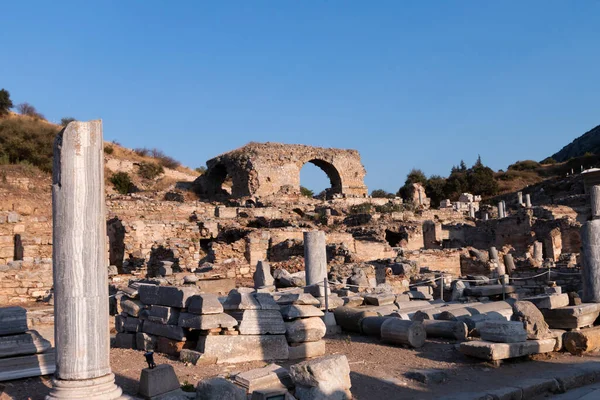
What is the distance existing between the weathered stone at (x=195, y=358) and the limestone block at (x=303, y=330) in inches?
48.1

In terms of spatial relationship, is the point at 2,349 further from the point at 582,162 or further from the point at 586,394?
the point at 582,162

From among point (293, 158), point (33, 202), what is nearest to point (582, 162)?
point (293, 158)

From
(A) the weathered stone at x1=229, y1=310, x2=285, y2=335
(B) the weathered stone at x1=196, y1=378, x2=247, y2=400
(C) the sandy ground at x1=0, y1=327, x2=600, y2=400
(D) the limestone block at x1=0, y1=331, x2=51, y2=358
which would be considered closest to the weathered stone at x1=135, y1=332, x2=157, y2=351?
(C) the sandy ground at x1=0, y1=327, x2=600, y2=400

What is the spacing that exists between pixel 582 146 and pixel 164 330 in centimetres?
8749

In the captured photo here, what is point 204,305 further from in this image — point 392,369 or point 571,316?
point 571,316

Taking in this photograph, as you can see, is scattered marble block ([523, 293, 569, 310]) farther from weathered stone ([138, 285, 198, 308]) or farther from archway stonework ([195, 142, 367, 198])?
archway stonework ([195, 142, 367, 198])

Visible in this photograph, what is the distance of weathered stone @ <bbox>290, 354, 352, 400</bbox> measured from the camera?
5.56 m

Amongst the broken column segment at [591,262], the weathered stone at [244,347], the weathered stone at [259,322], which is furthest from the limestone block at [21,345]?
the broken column segment at [591,262]

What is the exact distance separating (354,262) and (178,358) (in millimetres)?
10143

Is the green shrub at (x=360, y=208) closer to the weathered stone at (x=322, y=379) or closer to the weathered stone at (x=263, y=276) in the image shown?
the weathered stone at (x=263, y=276)

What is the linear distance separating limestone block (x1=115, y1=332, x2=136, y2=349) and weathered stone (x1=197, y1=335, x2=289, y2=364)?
1.72m

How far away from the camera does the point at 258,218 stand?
25750 mm

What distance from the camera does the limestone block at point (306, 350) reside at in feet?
25.1

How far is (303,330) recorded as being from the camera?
7793 mm
